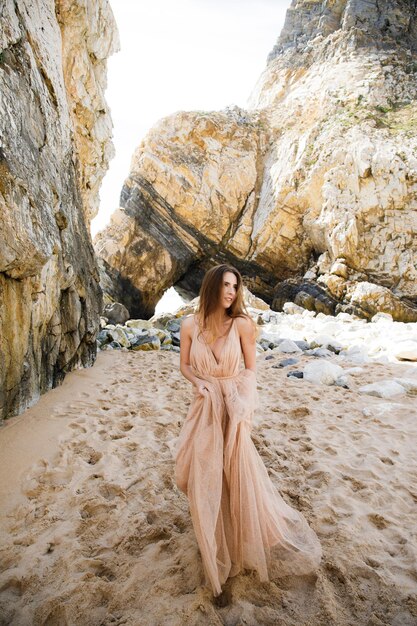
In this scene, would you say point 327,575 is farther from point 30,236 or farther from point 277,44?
point 277,44

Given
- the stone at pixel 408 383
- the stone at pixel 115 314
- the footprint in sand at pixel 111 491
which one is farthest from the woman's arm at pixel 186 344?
the stone at pixel 115 314

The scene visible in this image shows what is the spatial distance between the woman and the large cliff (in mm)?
15433

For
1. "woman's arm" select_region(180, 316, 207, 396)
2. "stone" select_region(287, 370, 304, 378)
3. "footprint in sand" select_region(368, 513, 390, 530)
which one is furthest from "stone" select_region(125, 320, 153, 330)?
"footprint in sand" select_region(368, 513, 390, 530)

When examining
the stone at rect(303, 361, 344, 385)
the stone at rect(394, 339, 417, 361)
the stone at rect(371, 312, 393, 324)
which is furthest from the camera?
the stone at rect(371, 312, 393, 324)

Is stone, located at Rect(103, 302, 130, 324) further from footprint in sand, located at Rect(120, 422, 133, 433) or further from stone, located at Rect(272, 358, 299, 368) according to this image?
footprint in sand, located at Rect(120, 422, 133, 433)

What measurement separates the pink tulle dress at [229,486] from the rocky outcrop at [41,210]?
2.58 m

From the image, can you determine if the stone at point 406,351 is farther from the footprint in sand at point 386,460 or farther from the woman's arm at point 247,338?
the woman's arm at point 247,338

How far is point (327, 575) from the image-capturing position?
6.77ft

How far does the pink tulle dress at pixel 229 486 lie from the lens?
6.17ft

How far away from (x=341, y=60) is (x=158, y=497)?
2956 centimetres

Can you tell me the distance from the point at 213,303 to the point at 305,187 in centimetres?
1886

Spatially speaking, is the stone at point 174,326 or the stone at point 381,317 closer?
the stone at point 174,326

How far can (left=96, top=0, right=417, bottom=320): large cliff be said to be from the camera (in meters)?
16.7

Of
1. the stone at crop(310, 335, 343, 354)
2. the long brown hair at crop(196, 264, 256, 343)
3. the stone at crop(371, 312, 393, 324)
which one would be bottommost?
the stone at crop(310, 335, 343, 354)
